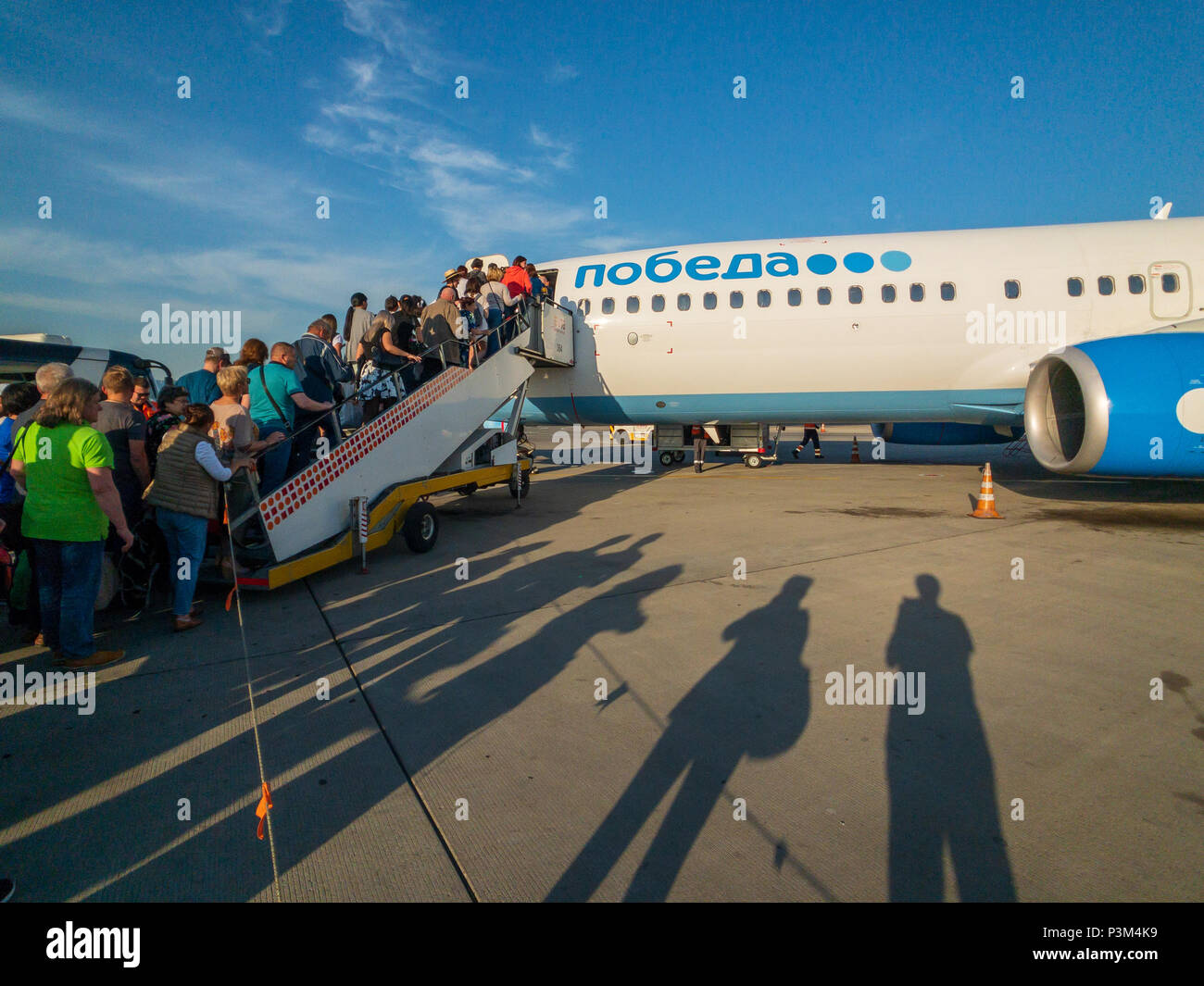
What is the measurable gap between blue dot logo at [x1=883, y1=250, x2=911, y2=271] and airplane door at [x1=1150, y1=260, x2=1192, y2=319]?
379cm

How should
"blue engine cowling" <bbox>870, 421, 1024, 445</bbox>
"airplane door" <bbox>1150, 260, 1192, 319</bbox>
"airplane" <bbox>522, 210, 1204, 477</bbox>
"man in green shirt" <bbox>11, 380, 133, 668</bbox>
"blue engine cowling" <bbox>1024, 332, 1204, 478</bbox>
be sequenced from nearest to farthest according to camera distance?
"man in green shirt" <bbox>11, 380, 133, 668</bbox> < "blue engine cowling" <bbox>1024, 332, 1204, 478</bbox> < "airplane door" <bbox>1150, 260, 1192, 319</bbox> < "airplane" <bbox>522, 210, 1204, 477</bbox> < "blue engine cowling" <bbox>870, 421, 1024, 445</bbox>

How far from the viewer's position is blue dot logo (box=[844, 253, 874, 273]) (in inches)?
443

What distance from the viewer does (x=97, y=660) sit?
176 inches

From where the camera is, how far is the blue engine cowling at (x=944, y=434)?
44.2 feet

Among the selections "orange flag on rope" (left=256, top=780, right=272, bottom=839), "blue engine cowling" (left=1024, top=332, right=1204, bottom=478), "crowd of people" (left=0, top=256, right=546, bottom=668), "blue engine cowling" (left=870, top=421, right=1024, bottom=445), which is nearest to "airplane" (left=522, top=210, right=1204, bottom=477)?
"blue engine cowling" (left=870, top=421, right=1024, bottom=445)

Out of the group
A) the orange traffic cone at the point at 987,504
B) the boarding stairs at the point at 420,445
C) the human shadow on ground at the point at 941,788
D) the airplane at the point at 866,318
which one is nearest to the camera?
the human shadow on ground at the point at 941,788

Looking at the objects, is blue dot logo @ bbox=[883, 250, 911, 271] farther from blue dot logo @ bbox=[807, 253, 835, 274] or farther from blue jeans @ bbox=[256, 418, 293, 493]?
blue jeans @ bbox=[256, 418, 293, 493]

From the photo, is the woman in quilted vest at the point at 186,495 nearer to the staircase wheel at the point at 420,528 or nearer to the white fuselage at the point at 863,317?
the staircase wheel at the point at 420,528

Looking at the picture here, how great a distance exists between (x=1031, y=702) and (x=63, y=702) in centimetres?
570

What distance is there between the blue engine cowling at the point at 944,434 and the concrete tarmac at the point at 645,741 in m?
7.13

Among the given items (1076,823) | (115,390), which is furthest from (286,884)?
(115,390)

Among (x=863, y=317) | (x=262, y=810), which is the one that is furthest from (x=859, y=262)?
(x=262, y=810)

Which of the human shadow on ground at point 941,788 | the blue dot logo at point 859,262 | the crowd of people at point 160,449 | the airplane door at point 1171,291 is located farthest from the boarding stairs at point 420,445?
the airplane door at point 1171,291
